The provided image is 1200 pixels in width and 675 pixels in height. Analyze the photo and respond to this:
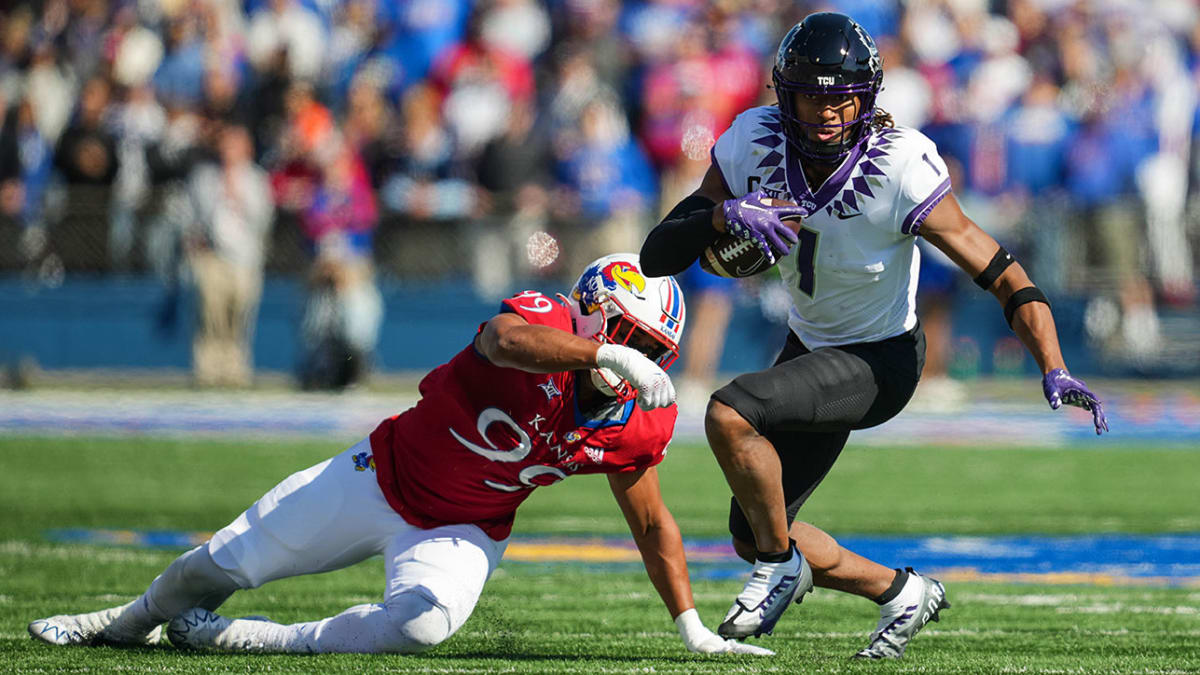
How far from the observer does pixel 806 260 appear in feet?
16.3

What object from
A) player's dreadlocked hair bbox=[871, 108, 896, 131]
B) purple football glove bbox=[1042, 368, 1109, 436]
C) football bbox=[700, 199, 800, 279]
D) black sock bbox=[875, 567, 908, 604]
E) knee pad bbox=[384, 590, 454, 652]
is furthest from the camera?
black sock bbox=[875, 567, 908, 604]

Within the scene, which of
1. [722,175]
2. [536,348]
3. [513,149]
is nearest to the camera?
[536,348]

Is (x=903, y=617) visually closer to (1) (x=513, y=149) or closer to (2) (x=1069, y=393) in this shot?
(2) (x=1069, y=393)

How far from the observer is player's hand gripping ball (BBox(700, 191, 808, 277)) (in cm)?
456

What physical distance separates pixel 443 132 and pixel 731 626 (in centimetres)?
1029

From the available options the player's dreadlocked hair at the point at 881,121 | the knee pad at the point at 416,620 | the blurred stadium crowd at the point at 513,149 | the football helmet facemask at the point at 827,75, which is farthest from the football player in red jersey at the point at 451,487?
the blurred stadium crowd at the point at 513,149

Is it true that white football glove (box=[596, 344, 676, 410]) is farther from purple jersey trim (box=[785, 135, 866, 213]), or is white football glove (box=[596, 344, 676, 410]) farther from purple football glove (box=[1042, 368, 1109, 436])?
purple football glove (box=[1042, 368, 1109, 436])

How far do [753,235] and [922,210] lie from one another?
52 centimetres

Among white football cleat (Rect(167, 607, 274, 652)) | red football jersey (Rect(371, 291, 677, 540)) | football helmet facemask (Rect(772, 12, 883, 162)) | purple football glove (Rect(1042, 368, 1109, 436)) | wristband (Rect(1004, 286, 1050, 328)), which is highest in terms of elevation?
football helmet facemask (Rect(772, 12, 883, 162))

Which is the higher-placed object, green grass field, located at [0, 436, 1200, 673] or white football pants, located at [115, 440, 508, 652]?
white football pants, located at [115, 440, 508, 652]

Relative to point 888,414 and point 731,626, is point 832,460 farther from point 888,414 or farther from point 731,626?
point 731,626

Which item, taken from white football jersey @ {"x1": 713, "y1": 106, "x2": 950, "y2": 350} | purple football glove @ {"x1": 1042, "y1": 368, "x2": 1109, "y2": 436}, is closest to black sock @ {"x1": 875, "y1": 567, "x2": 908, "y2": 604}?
white football jersey @ {"x1": 713, "y1": 106, "x2": 950, "y2": 350}

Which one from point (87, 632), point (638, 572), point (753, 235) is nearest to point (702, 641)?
point (753, 235)

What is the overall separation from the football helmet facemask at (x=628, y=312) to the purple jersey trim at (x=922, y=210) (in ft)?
2.11
